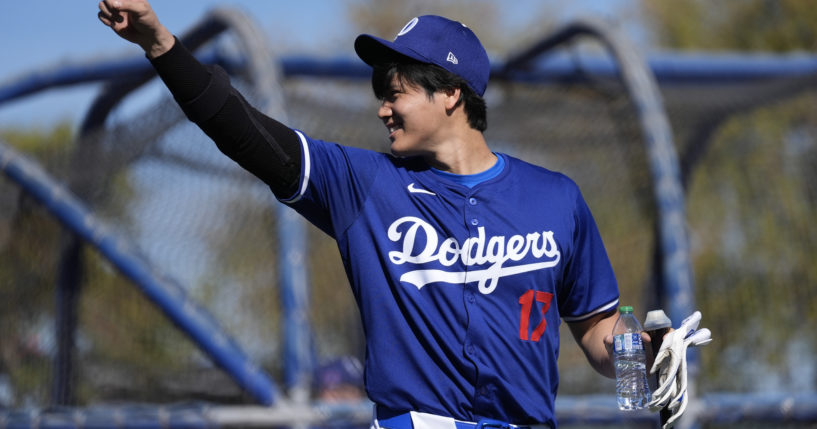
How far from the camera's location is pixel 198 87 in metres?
2.61

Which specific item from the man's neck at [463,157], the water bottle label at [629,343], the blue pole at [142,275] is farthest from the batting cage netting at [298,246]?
the water bottle label at [629,343]

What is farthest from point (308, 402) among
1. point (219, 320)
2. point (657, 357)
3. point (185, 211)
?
point (657, 357)

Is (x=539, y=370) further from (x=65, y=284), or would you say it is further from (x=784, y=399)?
(x=65, y=284)

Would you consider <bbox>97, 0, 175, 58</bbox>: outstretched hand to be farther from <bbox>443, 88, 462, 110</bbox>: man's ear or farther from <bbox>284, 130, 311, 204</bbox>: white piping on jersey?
<bbox>443, 88, 462, 110</bbox>: man's ear

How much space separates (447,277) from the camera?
110 inches

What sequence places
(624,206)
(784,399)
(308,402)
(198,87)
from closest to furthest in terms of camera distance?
(198,87)
(308,402)
(784,399)
(624,206)

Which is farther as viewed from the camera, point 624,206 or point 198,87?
point 624,206

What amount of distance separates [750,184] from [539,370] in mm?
6019

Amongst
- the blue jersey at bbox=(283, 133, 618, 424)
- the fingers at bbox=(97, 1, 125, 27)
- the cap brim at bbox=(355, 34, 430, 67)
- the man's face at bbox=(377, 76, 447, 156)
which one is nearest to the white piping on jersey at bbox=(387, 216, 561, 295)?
the blue jersey at bbox=(283, 133, 618, 424)

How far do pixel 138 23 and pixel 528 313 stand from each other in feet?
4.42

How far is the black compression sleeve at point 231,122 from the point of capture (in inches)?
103

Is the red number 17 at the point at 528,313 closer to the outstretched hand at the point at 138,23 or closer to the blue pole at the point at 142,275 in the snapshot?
the outstretched hand at the point at 138,23

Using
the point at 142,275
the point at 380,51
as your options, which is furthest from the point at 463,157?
the point at 142,275

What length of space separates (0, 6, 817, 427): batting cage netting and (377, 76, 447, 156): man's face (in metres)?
3.37
